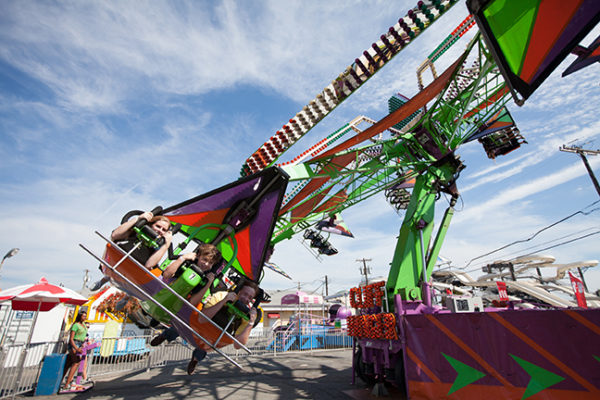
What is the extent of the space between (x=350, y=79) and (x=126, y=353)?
1263 centimetres

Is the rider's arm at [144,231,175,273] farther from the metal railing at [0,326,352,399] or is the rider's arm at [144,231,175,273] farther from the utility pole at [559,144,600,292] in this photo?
the utility pole at [559,144,600,292]

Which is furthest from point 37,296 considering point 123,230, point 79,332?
point 123,230

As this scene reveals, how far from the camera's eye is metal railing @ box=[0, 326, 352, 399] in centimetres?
641

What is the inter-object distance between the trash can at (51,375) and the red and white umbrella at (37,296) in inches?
50.4

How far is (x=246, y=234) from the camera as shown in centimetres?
520

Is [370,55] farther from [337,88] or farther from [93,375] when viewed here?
[93,375]

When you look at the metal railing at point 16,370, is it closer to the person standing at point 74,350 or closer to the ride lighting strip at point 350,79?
the person standing at point 74,350

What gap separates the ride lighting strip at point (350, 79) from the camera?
522 centimetres

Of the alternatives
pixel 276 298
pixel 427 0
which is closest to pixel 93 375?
pixel 427 0

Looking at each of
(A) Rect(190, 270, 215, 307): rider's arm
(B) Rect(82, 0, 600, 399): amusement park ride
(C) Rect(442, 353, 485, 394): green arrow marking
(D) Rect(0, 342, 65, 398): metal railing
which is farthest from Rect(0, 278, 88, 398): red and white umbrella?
(C) Rect(442, 353, 485, 394): green arrow marking

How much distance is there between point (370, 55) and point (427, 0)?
1.21 meters

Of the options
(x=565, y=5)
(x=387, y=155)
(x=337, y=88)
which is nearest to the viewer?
→ (x=565, y=5)

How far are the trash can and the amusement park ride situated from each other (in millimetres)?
4016

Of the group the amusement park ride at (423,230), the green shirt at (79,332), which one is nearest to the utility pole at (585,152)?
the amusement park ride at (423,230)
